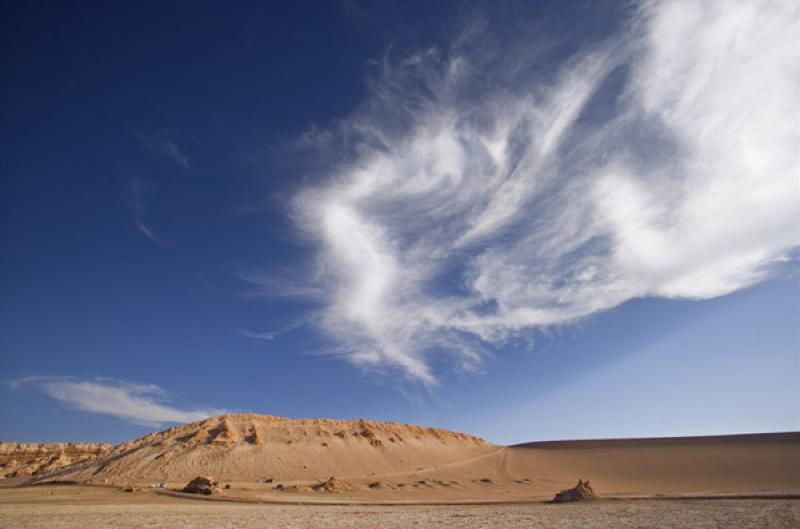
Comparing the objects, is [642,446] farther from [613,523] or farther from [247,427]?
[613,523]

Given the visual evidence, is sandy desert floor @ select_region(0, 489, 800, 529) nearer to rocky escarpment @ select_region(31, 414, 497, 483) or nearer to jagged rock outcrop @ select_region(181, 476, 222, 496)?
jagged rock outcrop @ select_region(181, 476, 222, 496)

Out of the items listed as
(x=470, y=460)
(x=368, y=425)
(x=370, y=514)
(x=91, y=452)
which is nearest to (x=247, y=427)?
(x=368, y=425)

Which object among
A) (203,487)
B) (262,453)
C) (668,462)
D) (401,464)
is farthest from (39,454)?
(668,462)

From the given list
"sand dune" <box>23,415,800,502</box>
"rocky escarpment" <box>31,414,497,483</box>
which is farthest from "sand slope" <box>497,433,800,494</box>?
"rocky escarpment" <box>31,414,497,483</box>

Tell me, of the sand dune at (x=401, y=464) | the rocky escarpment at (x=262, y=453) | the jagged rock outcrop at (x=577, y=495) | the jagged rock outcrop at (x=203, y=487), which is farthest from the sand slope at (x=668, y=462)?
the jagged rock outcrop at (x=203, y=487)

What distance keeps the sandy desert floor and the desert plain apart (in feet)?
0.28

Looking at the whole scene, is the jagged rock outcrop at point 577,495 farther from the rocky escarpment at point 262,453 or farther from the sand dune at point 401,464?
the rocky escarpment at point 262,453

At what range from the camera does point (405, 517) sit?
20.9 metres

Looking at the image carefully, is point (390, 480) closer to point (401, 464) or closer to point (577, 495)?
point (401, 464)

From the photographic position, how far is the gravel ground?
696 inches

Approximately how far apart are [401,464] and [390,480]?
12658 millimetres

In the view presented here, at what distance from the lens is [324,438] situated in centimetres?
6069

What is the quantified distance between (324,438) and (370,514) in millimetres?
40842

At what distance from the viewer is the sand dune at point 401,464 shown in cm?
4222
